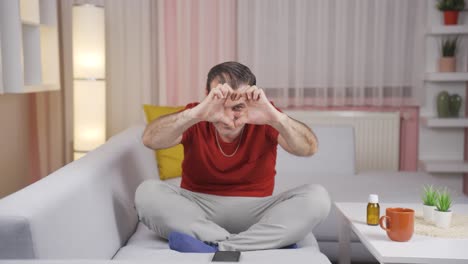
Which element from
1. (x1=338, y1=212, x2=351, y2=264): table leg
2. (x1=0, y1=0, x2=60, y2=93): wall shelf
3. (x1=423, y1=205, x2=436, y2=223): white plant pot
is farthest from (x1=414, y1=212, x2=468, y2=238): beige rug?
(x1=0, y1=0, x2=60, y2=93): wall shelf

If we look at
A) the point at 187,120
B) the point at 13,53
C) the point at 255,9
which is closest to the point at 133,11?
Result: the point at 255,9

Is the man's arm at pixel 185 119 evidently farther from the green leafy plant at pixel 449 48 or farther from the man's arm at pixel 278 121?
the green leafy plant at pixel 449 48

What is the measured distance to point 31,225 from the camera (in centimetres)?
131

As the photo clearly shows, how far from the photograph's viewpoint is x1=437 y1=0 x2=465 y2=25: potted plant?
12.7ft

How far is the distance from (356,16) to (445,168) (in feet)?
4.03

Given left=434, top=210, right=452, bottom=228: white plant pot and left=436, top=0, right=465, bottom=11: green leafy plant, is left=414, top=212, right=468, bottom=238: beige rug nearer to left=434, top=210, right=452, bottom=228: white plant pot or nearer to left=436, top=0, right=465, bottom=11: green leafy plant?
left=434, top=210, right=452, bottom=228: white plant pot

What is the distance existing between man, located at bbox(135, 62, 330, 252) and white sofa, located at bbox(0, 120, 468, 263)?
85mm

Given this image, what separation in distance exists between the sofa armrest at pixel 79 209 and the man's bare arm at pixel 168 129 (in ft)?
0.63

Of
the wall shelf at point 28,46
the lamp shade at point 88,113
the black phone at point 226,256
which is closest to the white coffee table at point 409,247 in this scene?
the black phone at point 226,256

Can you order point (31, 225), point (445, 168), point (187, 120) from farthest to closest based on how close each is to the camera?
1. point (445, 168)
2. point (187, 120)
3. point (31, 225)

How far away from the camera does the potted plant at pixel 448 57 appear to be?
3918 millimetres

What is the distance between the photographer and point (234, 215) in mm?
2076

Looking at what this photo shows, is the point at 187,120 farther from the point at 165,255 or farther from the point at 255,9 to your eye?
the point at 255,9

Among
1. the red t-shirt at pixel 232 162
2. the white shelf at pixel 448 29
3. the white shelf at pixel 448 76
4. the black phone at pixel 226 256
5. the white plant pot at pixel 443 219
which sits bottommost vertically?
the black phone at pixel 226 256
